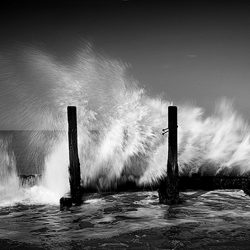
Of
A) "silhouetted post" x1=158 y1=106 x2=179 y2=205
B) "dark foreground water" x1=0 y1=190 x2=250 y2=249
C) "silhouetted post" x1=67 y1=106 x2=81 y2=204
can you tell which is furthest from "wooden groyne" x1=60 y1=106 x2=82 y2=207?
"silhouetted post" x1=158 y1=106 x2=179 y2=205

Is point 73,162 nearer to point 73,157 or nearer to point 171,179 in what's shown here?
point 73,157

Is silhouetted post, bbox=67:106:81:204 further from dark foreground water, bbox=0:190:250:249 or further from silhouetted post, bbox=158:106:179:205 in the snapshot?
silhouetted post, bbox=158:106:179:205

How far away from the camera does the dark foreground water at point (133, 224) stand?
31.2 ft

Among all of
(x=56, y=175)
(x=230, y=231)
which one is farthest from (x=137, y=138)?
(x=230, y=231)

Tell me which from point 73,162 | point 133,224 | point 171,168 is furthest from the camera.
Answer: point 73,162

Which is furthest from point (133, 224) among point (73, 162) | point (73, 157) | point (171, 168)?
point (73, 157)

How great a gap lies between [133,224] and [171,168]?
2856 millimetres

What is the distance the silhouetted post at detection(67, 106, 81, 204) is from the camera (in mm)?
13062

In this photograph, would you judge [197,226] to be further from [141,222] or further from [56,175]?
[56,175]

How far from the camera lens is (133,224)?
11.4 metres

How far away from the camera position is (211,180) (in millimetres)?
15031

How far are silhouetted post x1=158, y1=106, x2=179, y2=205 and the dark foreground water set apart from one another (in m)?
0.42

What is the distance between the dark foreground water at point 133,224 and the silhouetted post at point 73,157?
0.68 m

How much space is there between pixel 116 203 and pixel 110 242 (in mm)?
5103
